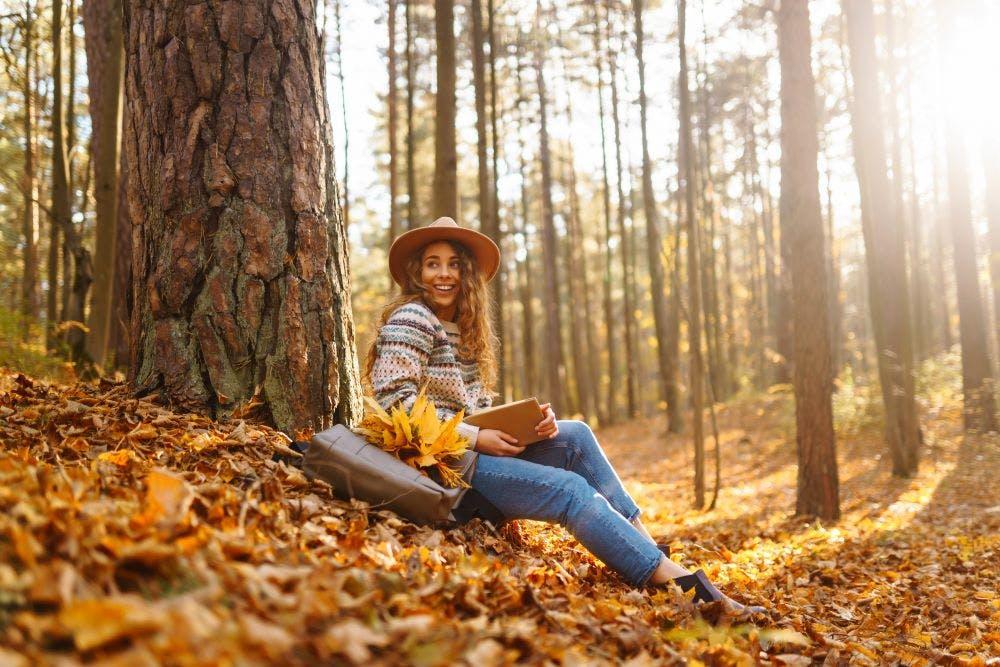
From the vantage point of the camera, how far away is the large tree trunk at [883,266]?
33.2ft

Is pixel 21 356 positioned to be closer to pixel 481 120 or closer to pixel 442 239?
pixel 442 239

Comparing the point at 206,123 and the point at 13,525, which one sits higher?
the point at 206,123

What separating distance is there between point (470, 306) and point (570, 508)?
54.8 inches

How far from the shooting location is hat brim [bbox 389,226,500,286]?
13.4ft

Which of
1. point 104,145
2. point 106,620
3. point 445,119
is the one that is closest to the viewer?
point 106,620

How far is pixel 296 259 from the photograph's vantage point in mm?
3578

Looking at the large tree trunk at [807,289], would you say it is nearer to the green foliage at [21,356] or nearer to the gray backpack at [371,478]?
the gray backpack at [371,478]

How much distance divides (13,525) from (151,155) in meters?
2.44

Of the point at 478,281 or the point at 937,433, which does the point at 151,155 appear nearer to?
the point at 478,281

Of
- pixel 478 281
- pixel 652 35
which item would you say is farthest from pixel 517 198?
pixel 478 281

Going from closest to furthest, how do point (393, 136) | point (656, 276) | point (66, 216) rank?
point (66, 216) → point (393, 136) → point (656, 276)

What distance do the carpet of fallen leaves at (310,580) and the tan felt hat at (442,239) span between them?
132 centimetres

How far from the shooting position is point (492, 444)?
3.55 meters

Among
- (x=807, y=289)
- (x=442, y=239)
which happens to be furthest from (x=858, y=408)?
(x=442, y=239)
